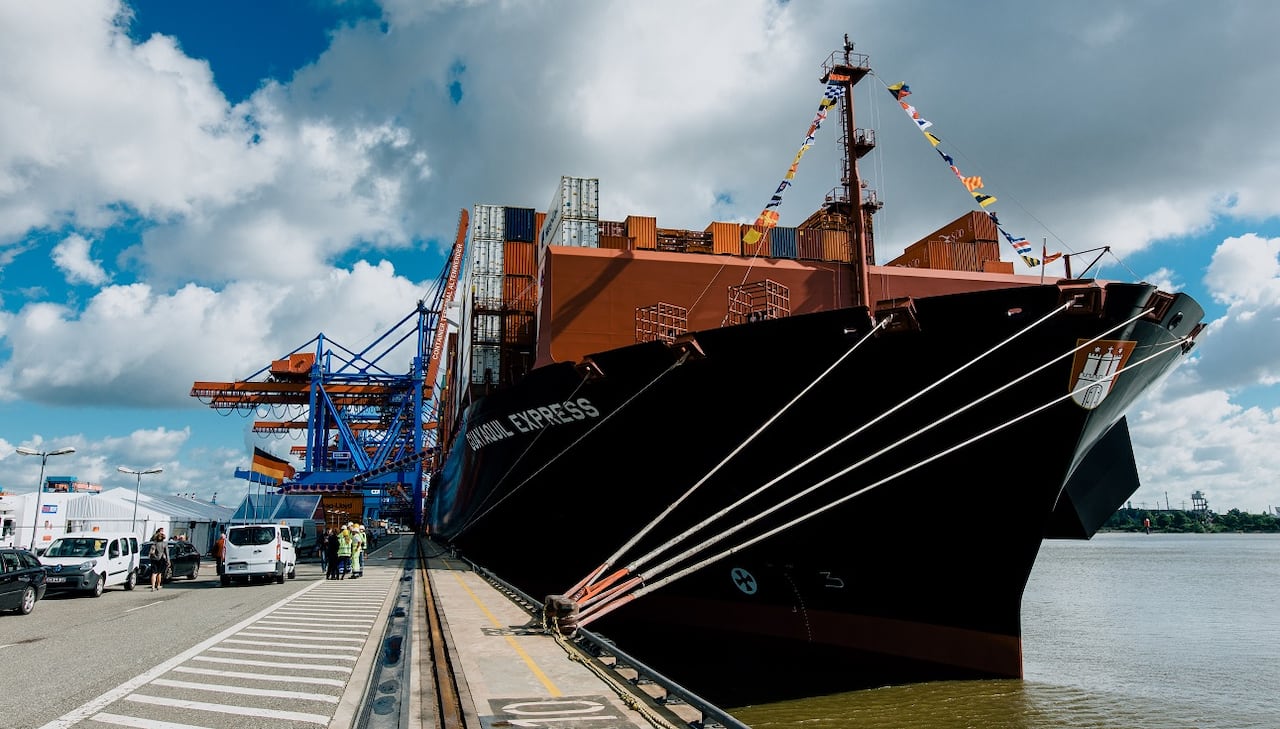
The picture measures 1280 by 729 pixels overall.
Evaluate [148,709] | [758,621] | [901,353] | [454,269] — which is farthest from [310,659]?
[454,269]

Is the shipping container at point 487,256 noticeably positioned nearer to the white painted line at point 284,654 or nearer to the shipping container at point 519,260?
the shipping container at point 519,260

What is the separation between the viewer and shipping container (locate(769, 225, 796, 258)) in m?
17.4

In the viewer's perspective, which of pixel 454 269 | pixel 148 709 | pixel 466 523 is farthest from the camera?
pixel 454 269

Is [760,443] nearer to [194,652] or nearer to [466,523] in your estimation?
[194,652]

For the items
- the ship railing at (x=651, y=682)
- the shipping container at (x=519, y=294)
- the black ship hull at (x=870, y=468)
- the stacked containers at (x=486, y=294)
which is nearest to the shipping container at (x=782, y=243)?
the black ship hull at (x=870, y=468)

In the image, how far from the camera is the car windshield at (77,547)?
17.5 m

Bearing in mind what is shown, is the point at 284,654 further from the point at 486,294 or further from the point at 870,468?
the point at 486,294

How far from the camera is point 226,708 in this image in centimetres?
664

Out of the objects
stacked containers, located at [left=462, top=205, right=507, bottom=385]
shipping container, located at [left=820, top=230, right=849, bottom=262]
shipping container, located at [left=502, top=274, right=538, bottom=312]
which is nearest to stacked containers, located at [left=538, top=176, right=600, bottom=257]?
shipping container, located at [left=502, top=274, right=538, bottom=312]

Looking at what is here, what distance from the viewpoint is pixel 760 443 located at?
11945mm

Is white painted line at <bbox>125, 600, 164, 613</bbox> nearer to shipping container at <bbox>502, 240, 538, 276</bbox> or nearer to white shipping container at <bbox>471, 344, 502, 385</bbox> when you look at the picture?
white shipping container at <bbox>471, 344, 502, 385</bbox>

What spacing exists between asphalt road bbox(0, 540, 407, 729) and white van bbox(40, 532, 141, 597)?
0.32m

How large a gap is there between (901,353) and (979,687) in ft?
16.3

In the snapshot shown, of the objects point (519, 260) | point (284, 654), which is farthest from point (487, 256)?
point (284, 654)
